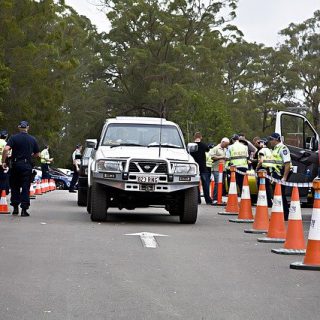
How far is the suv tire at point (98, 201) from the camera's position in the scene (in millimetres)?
17281

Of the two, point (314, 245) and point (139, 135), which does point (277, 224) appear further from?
point (139, 135)

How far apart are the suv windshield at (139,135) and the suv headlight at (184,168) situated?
48.8 inches

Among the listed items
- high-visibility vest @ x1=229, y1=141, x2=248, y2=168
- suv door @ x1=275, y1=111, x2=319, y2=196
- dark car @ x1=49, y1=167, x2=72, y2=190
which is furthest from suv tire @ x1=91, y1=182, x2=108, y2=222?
dark car @ x1=49, y1=167, x2=72, y2=190

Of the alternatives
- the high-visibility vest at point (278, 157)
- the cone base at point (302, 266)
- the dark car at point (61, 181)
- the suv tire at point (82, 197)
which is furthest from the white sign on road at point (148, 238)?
the dark car at point (61, 181)

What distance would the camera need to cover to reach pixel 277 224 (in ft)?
47.5

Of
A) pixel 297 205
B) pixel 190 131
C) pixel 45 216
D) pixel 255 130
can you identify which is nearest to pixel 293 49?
pixel 255 130

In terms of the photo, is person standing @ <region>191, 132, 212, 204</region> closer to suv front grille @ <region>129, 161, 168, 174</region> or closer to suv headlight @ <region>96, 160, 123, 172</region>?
suv front grille @ <region>129, 161, 168, 174</region>

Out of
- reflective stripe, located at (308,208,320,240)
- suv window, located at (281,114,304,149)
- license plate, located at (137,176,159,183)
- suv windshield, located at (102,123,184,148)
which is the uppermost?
suv window, located at (281,114,304,149)

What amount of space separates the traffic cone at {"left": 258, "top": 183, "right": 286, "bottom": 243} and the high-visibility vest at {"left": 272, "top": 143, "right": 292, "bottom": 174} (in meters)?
4.05

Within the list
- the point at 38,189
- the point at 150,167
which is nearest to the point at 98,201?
the point at 150,167

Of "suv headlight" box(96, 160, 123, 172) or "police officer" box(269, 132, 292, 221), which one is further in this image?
"police officer" box(269, 132, 292, 221)

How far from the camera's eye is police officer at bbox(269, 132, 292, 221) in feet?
59.3

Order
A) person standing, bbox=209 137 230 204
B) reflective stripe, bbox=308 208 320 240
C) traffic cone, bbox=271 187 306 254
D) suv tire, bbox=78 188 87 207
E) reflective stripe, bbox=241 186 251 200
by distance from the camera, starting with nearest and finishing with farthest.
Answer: reflective stripe, bbox=308 208 320 240 → traffic cone, bbox=271 187 306 254 → reflective stripe, bbox=241 186 251 200 → suv tire, bbox=78 188 87 207 → person standing, bbox=209 137 230 204

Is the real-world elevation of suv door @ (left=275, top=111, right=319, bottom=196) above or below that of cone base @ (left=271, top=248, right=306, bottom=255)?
above
